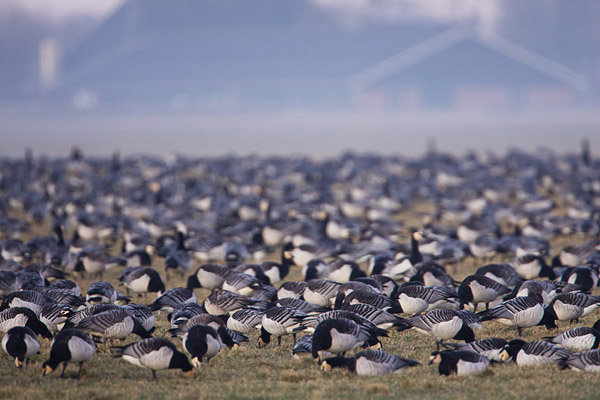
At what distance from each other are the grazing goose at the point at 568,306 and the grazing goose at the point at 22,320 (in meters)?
6.17

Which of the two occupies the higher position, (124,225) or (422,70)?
(422,70)

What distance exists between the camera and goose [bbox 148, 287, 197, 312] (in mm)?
9555

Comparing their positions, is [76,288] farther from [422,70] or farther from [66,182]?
[422,70]

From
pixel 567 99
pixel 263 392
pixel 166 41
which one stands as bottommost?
pixel 263 392

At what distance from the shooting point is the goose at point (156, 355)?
23.7ft

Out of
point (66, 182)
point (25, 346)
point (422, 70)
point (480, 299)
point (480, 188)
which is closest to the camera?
point (25, 346)

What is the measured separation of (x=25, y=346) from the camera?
748cm

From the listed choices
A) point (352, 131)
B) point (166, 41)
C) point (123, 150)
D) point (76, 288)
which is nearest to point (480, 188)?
point (76, 288)

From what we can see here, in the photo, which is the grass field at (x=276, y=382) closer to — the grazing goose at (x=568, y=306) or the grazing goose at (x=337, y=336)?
the grazing goose at (x=337, y=336)

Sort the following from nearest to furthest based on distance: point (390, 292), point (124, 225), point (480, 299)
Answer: point (480, 299), point (390, 292), point (124, 225)

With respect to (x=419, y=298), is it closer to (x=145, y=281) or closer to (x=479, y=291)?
(x=479, y=291)

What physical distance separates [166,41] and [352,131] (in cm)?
2966

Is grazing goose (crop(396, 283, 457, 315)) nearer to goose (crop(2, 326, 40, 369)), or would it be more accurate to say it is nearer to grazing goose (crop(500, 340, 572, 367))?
grazing goose (crop(500, 340, 572, 367))

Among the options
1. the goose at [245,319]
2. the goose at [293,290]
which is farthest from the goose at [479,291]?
the goose at [245,319]
